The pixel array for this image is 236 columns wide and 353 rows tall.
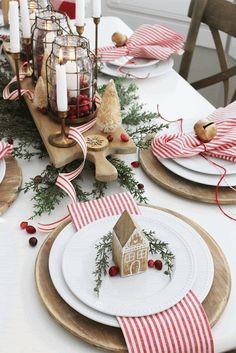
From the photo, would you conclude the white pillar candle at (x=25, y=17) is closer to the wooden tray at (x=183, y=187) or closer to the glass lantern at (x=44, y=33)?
the glass lantern at (x=44, y=33)

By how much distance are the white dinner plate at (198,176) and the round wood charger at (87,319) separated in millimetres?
189

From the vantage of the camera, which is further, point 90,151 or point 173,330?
point 90,151

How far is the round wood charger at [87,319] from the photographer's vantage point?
0.73 m

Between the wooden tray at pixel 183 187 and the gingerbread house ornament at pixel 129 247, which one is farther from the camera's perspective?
the wooden tray at pixel 183 187

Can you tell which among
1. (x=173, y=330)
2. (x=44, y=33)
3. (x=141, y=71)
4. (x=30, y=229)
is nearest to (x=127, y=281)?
(x=173, y=330)

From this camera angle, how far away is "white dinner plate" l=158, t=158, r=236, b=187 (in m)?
1.07

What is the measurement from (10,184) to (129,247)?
1.28 ft

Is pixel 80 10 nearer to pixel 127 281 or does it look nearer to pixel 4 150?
pixel 4 150

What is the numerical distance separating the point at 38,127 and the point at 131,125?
0.27m

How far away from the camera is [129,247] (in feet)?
2.59

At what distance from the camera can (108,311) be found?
0.74m

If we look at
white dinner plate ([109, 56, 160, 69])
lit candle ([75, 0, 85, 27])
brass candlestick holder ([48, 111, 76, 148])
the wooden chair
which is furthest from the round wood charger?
the wooden chair

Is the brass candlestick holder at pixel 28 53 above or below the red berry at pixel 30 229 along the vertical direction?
above

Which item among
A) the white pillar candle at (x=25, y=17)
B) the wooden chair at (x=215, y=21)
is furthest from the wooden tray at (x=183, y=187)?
the wooden chair at (x=215, y=21)
